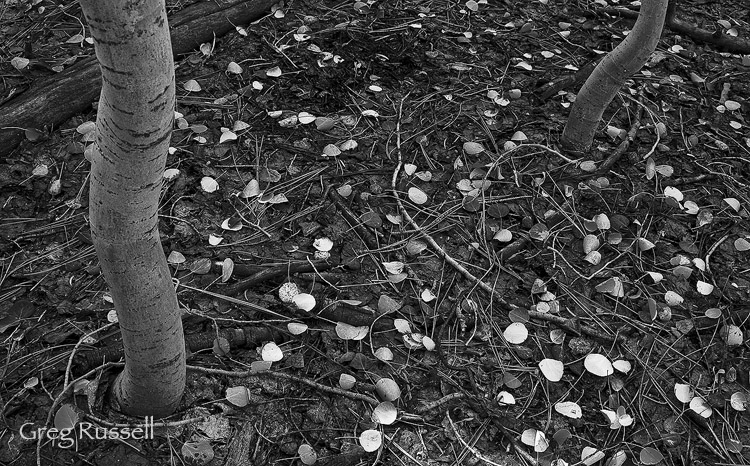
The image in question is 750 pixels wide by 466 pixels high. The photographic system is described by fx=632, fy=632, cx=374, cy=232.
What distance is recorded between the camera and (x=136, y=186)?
933mm

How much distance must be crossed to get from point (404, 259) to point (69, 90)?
1221 mm

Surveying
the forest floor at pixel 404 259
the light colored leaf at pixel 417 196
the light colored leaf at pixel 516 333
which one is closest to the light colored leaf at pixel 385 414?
the forest floor at pixel 404 259

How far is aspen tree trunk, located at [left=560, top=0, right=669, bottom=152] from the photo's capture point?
1.84 meters

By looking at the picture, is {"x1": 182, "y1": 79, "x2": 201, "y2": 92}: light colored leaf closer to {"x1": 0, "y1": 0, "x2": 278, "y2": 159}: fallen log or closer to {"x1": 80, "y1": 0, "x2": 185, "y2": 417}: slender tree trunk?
{"x1": 0, "y1": 0, "x2": 278, "y2": 159}: fallen log

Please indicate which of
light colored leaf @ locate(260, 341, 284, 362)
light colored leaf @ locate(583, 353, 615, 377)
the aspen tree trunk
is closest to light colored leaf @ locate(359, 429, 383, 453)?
light colored leaf @ locate(260, 341, 284, 362)

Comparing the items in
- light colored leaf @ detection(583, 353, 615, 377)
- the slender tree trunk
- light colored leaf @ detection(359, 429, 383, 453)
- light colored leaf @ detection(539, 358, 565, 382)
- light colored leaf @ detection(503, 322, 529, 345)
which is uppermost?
the slender tree trunk

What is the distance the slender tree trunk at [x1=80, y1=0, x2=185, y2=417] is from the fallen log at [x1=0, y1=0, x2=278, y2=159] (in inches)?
42.2

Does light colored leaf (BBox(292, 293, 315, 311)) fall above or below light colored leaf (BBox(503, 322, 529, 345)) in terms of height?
above

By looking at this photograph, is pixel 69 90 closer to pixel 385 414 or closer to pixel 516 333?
pixel 385 414

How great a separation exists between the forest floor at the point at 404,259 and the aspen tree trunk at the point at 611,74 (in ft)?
0.29

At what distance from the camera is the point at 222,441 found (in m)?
1.32

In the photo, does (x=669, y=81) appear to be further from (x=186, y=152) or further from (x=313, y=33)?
(x=186, y=152)

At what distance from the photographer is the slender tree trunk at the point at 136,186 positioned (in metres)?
0.78

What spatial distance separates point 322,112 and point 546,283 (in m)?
0.96
